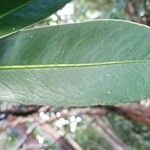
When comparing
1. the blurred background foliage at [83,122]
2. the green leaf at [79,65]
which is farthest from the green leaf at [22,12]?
the blurred background foliage at [83,122]

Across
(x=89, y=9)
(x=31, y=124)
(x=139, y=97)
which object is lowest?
(x=139, y=97)

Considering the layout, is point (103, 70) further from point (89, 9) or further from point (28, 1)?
Result: point (89, 9)

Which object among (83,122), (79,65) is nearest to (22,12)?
(79,65)

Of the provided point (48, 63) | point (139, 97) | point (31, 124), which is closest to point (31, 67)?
point (48, 63)

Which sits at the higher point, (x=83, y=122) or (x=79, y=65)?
(x=83, y=122)

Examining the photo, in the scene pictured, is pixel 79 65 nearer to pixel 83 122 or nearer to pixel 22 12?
pixel 22 12

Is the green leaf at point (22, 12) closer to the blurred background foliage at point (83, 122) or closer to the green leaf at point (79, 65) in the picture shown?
the green leaf at point (79, 65)
